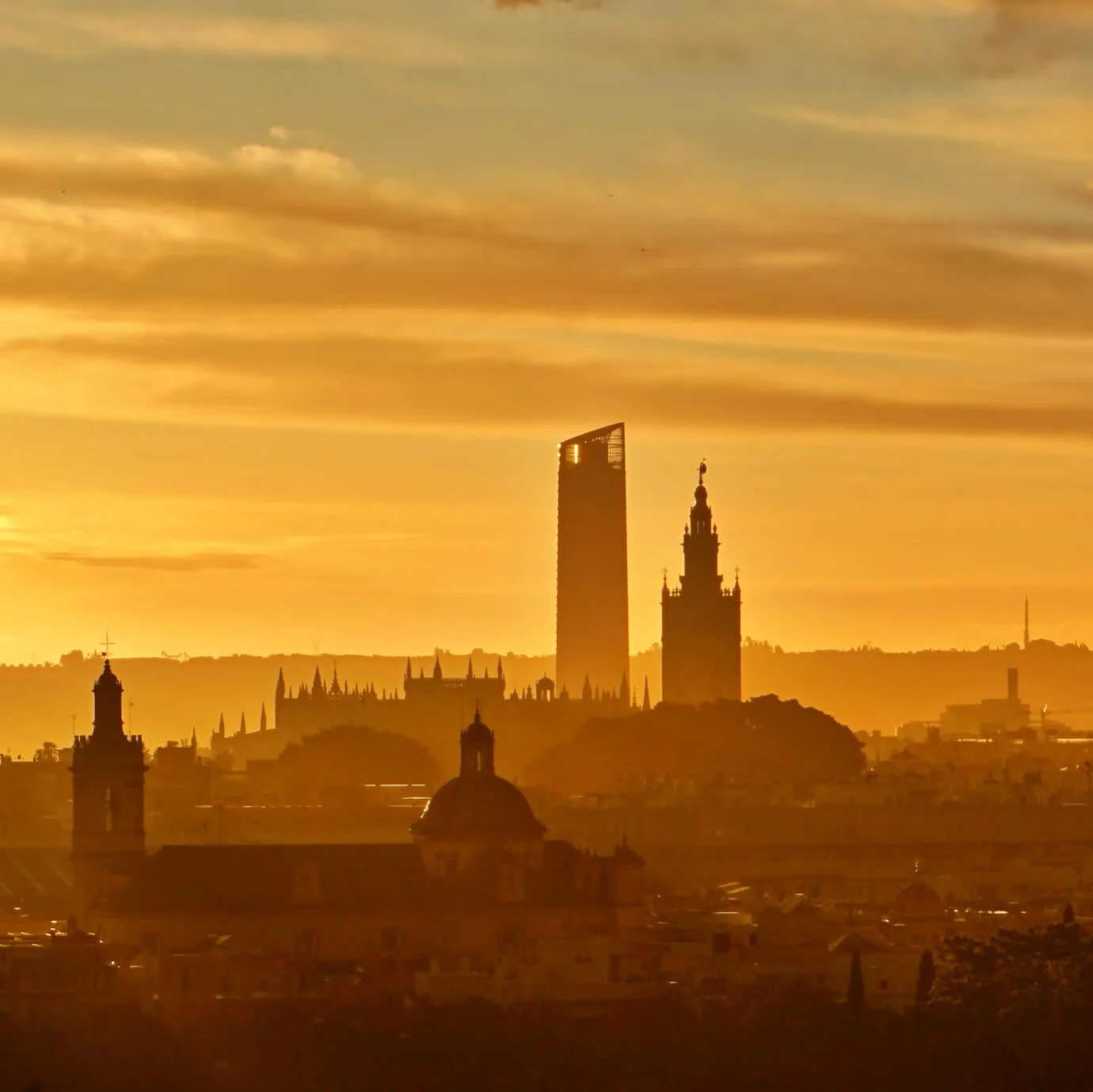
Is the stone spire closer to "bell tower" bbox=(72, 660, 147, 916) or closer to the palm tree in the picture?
"bell tower" bbox=(72, 660, 147, 916)

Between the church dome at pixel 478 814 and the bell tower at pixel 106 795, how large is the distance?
8.14m

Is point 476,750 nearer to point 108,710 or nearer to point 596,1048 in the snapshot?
point 108,710

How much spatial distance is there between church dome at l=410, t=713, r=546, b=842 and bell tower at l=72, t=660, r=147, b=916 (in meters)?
8.14

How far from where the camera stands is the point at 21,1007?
112062 mm

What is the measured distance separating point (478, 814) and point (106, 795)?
11898 millimetres

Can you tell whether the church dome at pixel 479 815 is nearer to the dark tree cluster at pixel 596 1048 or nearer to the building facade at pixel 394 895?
the building facade at pixel 394 895

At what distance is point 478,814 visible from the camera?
139875 mm

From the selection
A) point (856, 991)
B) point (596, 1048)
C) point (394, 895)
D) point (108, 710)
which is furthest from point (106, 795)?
point (596, 1048)

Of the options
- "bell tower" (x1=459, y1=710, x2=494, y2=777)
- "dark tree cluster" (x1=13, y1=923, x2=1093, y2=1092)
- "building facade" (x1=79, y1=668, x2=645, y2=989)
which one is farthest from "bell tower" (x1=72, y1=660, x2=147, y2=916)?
"dark tree cluster" (x1=13, y1=923, x2=1093, y2=1092)

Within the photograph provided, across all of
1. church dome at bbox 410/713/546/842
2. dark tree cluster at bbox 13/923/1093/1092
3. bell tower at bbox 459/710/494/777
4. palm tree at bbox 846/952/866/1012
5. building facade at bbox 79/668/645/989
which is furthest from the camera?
bell tower at bbox 459/710/494/777

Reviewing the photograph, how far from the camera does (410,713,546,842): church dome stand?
138875 millimetres

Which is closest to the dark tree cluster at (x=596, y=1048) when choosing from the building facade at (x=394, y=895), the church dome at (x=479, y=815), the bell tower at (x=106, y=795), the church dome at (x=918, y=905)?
the building facade at (x=394, y=895)

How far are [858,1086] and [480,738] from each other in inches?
2016

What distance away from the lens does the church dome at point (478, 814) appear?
138875mm
